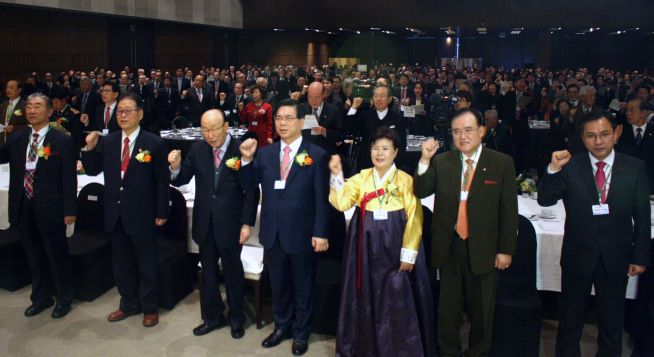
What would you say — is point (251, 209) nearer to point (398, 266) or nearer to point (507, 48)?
point (398, 266)

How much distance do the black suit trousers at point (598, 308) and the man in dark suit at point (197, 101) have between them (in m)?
8.06

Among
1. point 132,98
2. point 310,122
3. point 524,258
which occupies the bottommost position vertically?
point 524,258

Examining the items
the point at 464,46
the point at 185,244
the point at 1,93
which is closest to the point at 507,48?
the point at 464,46

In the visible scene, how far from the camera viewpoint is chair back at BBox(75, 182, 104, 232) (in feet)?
16.0

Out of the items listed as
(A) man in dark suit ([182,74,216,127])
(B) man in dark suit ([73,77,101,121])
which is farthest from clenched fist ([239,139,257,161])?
(A) man in dark suit ([182,74,216,127])

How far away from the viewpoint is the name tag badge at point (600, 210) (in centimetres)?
317

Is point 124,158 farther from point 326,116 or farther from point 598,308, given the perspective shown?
point 598,308

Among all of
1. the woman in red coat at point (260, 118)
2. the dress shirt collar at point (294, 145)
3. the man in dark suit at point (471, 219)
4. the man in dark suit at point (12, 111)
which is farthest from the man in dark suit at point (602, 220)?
the man in dark suit at point (12, 111)

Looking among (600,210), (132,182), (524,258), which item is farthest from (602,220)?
(132,182)

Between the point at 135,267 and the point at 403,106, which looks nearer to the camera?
the point at 135,267

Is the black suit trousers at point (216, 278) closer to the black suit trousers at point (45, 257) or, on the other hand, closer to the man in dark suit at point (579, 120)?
the black suit trousers at point (45, 257)

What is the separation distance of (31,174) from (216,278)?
5.11 ft

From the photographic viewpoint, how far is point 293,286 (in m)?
3.85

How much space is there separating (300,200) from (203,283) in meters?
1.03
